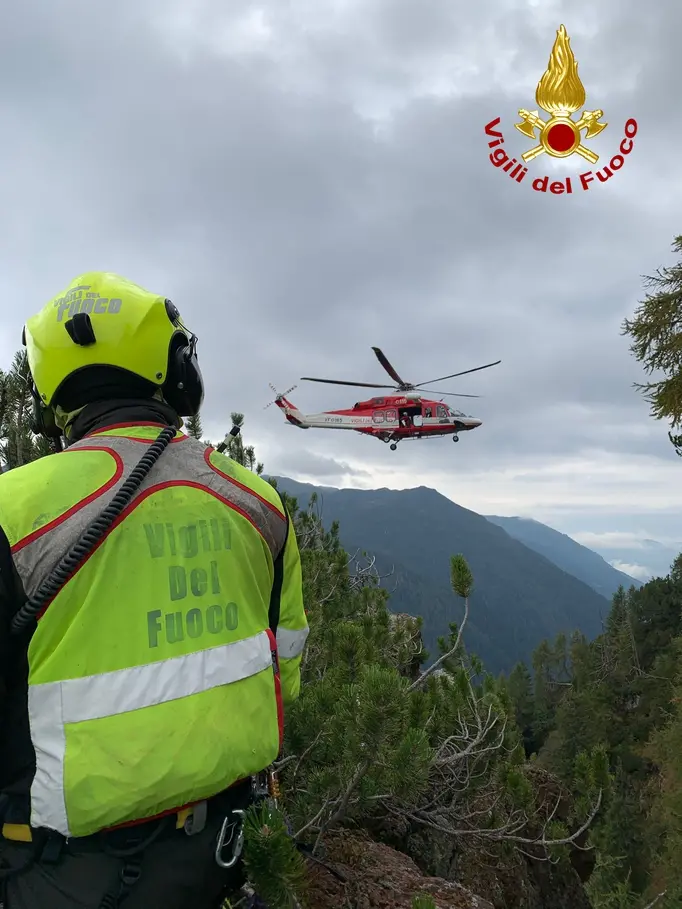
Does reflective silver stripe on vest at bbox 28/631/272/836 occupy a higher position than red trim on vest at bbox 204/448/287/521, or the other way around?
red trim on vest at bbox 204/448/287/521

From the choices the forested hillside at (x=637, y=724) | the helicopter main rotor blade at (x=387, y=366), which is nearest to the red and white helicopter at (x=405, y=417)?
the helicopter main rotor blade at (x=387, y=366)

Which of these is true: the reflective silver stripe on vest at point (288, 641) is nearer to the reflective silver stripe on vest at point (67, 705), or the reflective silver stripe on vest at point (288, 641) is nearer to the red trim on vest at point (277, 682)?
the red trim on vest at point (277, 682)

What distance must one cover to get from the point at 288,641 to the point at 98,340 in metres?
1.40

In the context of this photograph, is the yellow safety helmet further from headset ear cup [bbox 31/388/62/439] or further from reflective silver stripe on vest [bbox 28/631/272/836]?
reflective silver stripe on vest [bbox 28/631/272/836]

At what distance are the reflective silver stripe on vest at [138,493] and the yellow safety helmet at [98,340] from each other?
332 mm

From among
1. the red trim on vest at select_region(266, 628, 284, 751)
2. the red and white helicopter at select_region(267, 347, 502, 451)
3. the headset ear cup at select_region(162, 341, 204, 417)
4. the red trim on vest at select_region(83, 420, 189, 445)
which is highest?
the red and white helicopter at select_region(267, 347, 502, 451)

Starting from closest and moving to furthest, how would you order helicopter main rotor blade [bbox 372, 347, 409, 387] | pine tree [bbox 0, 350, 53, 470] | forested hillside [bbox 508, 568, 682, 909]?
pine tree [bbox 0, 350, 53, 470]
forested hillside [bbox 508, 568, 682, 909]
helicopter main rotor blade [bbox 372, 347, 409, 387]

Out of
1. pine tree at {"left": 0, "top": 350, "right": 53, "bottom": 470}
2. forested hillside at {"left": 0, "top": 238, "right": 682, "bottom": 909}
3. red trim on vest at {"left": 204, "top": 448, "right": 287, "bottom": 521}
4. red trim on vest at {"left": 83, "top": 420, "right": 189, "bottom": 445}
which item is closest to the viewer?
red trim on vest at {"left": 83, "top": 420, "right": 189, "bottom": 445}

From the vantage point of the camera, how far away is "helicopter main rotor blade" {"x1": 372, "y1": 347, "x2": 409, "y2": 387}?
2277 cm

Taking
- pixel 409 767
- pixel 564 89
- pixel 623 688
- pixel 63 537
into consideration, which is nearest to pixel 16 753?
pixel 63 537

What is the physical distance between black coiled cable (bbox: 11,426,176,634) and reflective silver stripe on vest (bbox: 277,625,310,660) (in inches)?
36.9

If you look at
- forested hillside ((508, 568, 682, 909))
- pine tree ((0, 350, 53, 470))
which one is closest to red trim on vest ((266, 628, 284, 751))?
pine tree ((0, 350, 53, 470))

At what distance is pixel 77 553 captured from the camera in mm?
1543

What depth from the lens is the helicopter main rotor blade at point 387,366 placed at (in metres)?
22.8
